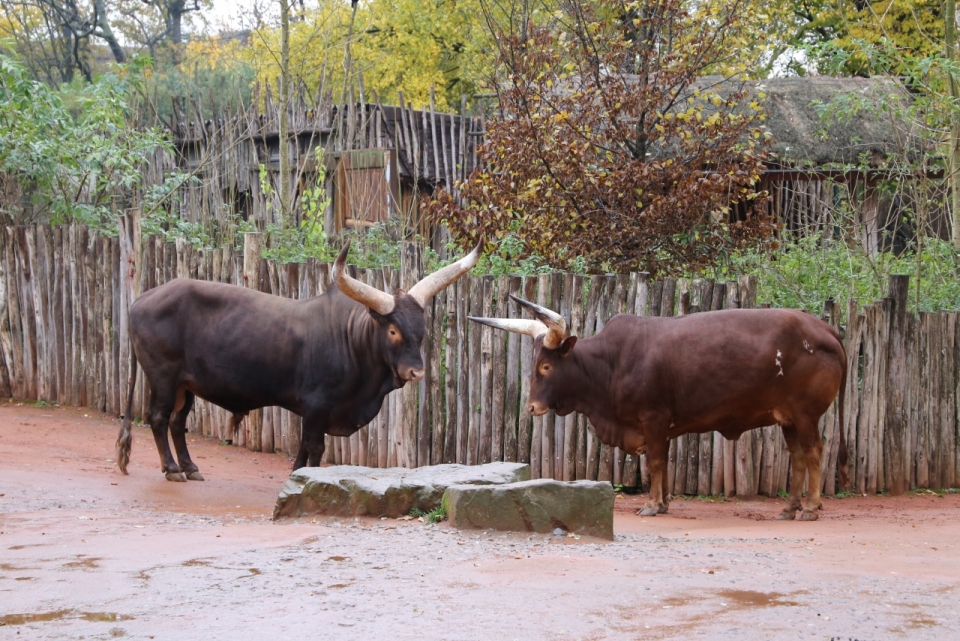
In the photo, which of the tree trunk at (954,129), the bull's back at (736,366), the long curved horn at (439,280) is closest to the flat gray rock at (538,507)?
the bull's back at (736,366)

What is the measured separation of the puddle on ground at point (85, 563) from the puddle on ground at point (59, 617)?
0.79 m

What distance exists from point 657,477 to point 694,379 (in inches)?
32.2

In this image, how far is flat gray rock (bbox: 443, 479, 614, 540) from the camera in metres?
6.55

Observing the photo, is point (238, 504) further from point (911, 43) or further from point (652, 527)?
point (911, 43)

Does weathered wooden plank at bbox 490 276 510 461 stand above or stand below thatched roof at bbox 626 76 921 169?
below

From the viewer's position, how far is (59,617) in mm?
4695

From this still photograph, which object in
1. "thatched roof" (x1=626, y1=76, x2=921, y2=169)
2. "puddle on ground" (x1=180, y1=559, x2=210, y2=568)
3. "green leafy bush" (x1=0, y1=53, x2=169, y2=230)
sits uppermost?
"thatched roof" (x1=626, y1=76, x2=921, y2=169)

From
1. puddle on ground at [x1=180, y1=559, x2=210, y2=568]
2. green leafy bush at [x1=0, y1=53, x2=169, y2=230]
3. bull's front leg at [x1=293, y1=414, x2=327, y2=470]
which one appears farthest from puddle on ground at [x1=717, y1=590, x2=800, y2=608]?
green leafy bush at [x1=0, y1=53, x2=169, y2=230]

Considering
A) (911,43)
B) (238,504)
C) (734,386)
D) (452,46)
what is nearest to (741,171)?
(734,386)

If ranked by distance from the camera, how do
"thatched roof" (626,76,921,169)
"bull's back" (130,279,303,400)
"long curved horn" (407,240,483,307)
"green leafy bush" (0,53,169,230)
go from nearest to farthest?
1. "long curved horn" (407,240,483,307)
2. "bull's back" (130,279,303,400)
3. "green leafy bush" (0,53,169,230)
4. "thatched roof" (626,76,921,169)

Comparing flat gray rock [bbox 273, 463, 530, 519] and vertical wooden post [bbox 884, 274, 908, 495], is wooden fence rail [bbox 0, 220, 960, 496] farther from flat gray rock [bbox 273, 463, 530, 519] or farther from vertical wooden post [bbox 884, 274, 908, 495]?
flat gray rock [bbox 273, 463, 530, 519]

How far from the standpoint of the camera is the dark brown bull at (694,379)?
8211 millimetres

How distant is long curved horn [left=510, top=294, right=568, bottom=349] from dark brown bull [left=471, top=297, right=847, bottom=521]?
0.04 feet

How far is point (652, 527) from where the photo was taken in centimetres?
767
